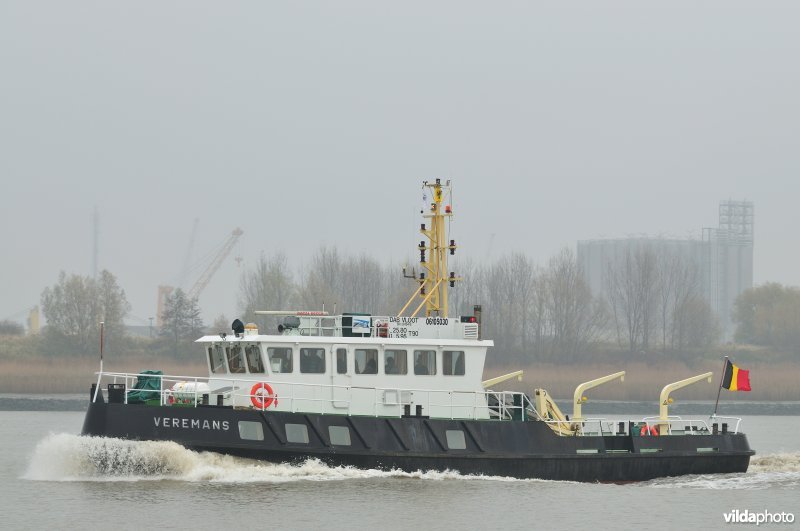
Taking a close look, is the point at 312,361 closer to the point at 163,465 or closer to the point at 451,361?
the point at 451,361

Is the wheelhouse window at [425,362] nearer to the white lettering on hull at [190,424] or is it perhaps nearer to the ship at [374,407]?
the ship at [374,407]

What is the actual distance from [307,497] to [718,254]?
122544mm

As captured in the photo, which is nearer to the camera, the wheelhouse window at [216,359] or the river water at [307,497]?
the river water at [307,497]

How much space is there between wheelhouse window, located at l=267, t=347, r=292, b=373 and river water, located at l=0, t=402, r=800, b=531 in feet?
6.97

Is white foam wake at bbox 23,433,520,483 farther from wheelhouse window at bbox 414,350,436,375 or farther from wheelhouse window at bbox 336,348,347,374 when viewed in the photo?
wheelhouse window at bbox 414,350,436,375

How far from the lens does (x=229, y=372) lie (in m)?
27.9

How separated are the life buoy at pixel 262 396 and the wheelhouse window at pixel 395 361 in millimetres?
2512

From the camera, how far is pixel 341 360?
1095 inches

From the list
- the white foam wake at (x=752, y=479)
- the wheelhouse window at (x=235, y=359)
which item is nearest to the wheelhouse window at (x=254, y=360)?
the wheelhouse window at (x=235, y=359)

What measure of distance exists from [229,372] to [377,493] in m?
4.42

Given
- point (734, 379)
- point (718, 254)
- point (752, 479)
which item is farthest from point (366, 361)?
point (718, 254)

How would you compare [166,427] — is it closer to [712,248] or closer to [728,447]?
[728,447]

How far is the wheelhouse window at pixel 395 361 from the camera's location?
2806 cm

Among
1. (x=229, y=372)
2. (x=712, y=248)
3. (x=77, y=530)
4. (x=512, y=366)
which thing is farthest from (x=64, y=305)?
(x=712, y=248)
